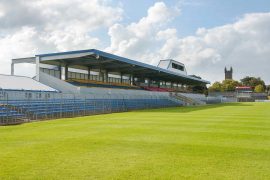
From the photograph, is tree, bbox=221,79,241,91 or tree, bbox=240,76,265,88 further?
tree, bbox=240,76,265,88

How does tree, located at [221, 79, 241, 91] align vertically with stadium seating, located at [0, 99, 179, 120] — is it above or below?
above

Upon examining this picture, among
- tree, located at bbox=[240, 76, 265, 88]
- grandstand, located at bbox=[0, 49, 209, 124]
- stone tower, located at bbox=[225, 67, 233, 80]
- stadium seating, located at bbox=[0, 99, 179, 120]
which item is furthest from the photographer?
stone tower, located at bbox=[225, 67, 233, 80]

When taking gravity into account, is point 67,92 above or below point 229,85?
below

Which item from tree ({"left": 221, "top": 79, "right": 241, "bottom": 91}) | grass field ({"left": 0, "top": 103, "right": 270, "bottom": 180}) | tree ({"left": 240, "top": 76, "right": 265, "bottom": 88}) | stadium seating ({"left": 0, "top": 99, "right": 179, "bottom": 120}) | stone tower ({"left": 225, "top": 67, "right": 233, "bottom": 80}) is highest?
stone tower ({"left": 225, "top": 67, "right": 233, "bottom": 80})

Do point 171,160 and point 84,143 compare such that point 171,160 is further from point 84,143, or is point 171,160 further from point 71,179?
point 84,143

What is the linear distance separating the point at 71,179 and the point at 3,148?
4.54 meters

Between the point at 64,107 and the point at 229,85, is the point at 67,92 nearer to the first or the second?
the point at 64,107

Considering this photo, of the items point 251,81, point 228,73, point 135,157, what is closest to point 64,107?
point 135,157

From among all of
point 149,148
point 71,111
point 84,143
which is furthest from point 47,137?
point 71,111

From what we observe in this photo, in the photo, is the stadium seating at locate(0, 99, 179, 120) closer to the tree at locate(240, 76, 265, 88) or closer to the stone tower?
the tree at locate(240, 76, 265, 88)

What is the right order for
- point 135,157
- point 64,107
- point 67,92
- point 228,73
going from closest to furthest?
1. point 135,157
2. point 64,107
3. point 67,92
4. point 228,73

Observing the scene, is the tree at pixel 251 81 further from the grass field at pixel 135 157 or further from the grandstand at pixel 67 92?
the grass field at pixel 135 157

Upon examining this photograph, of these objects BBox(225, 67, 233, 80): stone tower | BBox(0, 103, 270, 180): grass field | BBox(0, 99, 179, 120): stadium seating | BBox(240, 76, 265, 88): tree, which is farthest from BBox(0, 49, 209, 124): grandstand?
BBox(225, 67, 233, 80): stone tower

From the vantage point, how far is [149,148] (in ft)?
31.7
